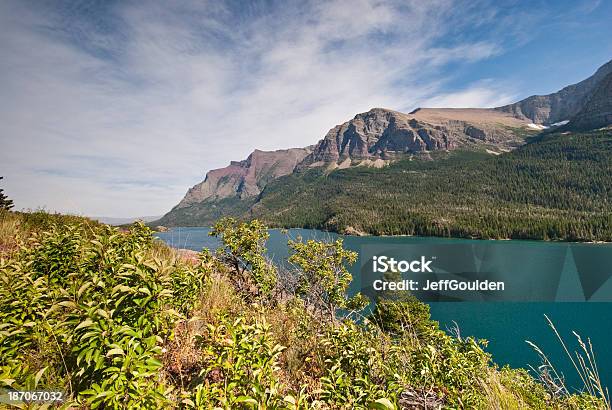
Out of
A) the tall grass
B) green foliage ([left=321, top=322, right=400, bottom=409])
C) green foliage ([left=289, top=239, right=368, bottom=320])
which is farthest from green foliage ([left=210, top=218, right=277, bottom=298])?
the tall grass

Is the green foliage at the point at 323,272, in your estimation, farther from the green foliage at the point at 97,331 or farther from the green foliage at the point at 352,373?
the green foliage at the point at 97,331

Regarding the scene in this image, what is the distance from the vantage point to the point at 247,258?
838 cm

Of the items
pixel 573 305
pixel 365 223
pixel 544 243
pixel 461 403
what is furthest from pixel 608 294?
pixel 365 223

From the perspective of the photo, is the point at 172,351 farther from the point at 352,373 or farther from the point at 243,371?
the point at 352,373

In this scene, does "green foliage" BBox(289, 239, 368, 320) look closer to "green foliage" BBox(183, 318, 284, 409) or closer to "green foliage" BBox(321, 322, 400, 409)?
"green foliage" BBox(321, 322, 400, 409)

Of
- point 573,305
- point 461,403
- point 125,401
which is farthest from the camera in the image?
point 573,305

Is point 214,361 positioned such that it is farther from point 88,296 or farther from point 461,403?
point 461,403

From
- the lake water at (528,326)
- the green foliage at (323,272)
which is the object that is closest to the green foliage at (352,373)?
the green foliage at (323,272)

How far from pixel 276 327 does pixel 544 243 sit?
438 ft

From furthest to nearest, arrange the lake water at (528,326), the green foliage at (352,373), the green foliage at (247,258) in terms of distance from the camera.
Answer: the lake water at (528,326)
the green foliage at (247,258)
the green foliage at (352,373)

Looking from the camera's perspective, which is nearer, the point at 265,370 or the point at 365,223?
the point at 265,370

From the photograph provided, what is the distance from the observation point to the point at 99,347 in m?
2.15

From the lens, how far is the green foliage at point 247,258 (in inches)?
320

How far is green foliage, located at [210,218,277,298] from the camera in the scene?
814 cm
